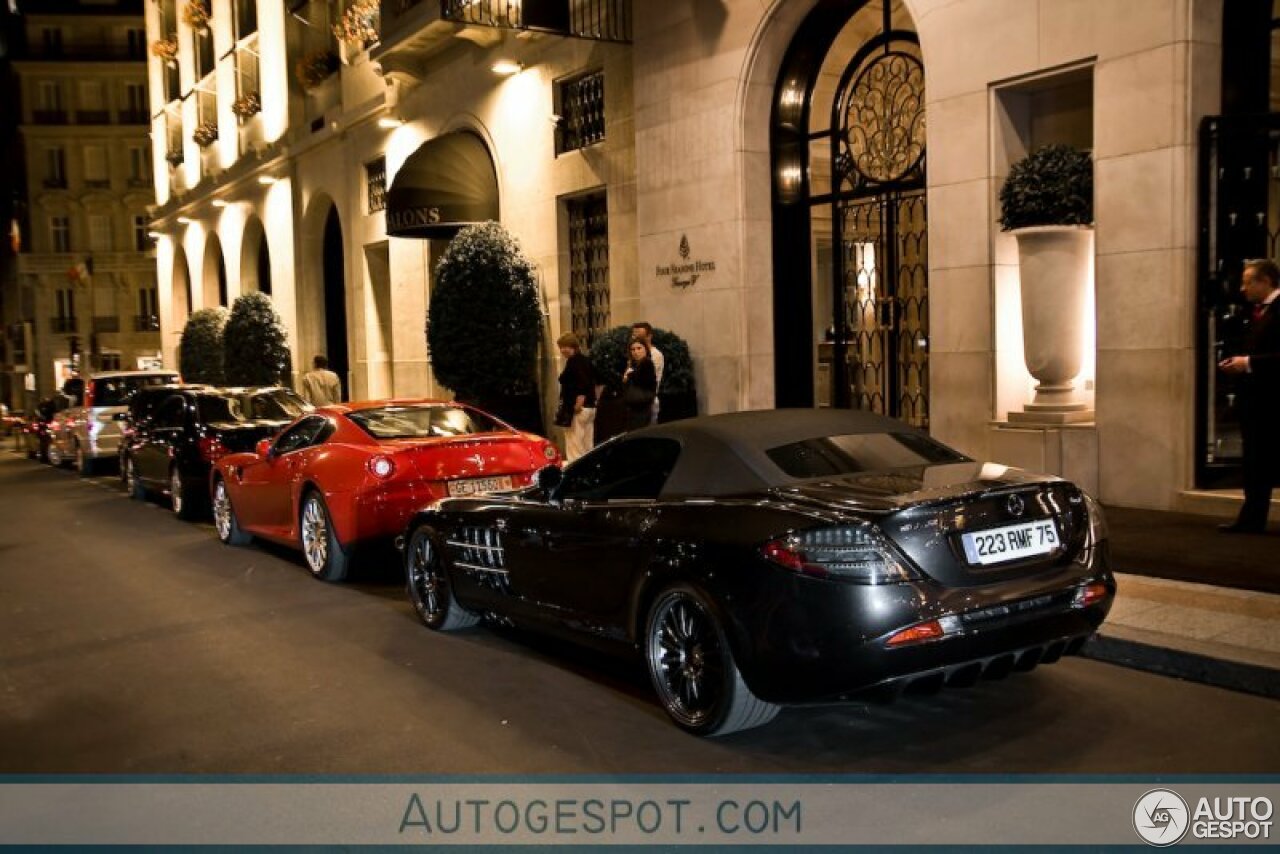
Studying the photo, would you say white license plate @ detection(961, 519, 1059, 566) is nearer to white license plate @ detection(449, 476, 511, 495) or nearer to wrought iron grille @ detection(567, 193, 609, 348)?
white license plate @ detection(449, 476, 511, 495)

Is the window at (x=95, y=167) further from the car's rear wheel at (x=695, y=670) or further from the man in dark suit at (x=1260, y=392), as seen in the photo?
the car's rear wheel at (x=695, y=670)

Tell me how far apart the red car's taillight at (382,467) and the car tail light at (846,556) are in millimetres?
5103

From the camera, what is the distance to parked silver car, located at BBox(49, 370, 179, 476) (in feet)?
69.0

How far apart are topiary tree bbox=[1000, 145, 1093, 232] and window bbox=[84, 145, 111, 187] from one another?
227 ft

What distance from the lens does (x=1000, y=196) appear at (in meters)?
11.4

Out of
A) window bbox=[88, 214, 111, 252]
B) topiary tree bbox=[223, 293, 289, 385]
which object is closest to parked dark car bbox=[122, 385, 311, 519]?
topiary tree bbox=[223, 293, 289, 385]

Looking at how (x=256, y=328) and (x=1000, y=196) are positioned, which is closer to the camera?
(x=1000, y=196)

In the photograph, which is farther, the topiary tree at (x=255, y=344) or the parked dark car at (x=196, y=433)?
the topiary tree at (x=255, y=344)

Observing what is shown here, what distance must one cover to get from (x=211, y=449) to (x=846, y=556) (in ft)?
34.7

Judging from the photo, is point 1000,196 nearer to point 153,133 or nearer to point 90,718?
point 90,718

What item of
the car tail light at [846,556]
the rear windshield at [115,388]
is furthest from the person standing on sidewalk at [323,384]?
the car tail light at [846,556]

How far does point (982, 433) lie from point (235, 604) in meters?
7.10

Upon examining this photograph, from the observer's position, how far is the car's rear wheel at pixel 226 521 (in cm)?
1195

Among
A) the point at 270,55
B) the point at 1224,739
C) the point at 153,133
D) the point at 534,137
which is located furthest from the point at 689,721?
the point at 153,133
